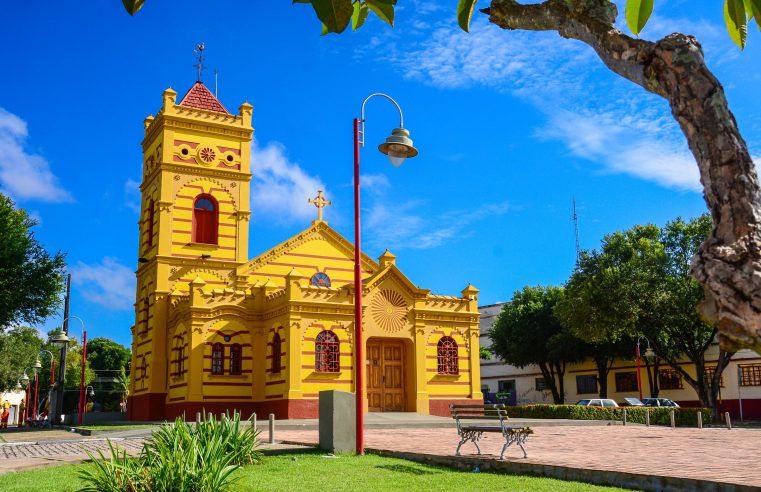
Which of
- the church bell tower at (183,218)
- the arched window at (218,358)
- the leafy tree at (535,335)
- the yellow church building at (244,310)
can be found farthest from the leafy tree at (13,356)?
the leafy tree at (535,335)

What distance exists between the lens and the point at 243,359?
3334 cm

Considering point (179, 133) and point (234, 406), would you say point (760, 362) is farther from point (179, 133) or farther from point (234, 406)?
point (179, 133)

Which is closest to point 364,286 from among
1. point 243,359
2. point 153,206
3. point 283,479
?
point 243,359

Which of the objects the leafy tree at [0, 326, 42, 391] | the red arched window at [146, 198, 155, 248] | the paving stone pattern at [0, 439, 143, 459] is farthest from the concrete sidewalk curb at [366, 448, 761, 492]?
the leafy tree at [0, 326, 42, 391]

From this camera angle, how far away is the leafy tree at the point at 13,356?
56.4 m

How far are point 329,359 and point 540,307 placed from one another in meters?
28.9

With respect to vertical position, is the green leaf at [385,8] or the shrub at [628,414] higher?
the green leaf at [385,8]

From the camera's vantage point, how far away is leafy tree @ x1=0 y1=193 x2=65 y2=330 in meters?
33.6

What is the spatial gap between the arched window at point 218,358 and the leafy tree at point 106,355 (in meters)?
64.3

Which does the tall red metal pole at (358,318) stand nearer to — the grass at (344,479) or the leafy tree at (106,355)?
the grass at (344,479)

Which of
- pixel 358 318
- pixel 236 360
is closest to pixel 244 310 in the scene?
pixel 236 360

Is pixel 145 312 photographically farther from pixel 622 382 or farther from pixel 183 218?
pixel 622 382

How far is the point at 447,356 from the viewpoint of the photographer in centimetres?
3575

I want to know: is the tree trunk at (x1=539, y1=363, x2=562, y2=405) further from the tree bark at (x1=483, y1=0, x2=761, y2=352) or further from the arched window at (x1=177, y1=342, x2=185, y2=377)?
the tree bark at (x1=483, y1=0, x2=761, y2=352)
